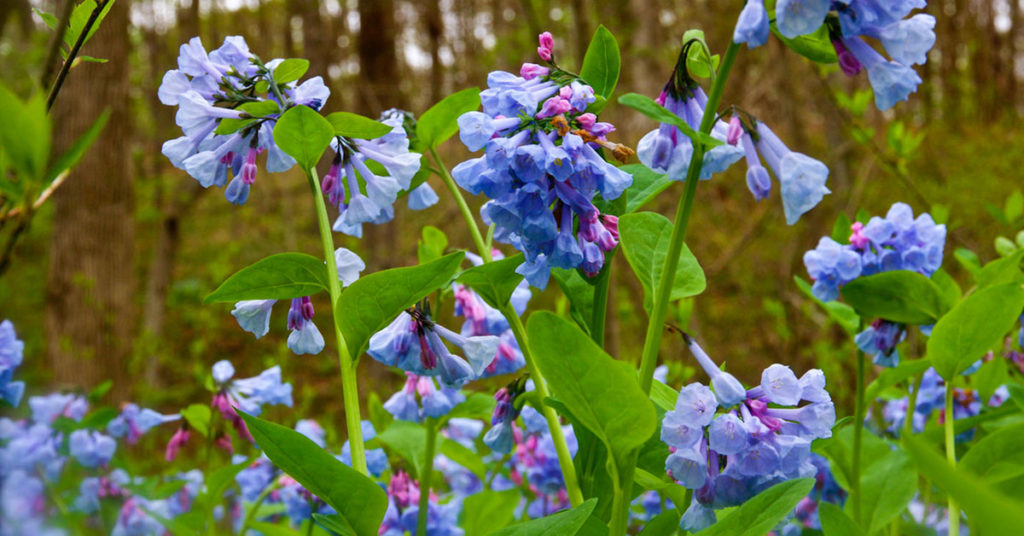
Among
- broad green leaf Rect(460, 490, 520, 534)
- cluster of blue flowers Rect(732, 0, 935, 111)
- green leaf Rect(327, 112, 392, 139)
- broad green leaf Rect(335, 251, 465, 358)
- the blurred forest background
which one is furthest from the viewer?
the blurred forest background

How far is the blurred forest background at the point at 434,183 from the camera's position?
3.62m

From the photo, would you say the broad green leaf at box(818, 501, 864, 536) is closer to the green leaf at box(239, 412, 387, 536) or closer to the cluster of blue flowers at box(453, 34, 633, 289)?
the cluster of blue flowers at box(453, 34, 633, 289)

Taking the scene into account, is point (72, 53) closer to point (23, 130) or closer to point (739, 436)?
point (23, 130)

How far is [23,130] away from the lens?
454mm

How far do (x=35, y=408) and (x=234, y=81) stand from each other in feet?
4.13

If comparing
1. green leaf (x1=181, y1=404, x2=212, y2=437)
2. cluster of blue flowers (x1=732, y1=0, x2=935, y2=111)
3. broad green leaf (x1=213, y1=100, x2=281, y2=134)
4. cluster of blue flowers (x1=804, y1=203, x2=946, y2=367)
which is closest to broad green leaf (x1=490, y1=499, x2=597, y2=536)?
cluster of blue flowers (x1=732, y1=0, x2=935, y2=111)

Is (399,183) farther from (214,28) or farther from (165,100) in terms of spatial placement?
(214,28)

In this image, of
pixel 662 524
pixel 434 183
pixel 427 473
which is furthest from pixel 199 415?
pixel 434 183

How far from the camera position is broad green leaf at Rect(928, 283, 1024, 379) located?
93 centimetres

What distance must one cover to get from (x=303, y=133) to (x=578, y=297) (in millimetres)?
351

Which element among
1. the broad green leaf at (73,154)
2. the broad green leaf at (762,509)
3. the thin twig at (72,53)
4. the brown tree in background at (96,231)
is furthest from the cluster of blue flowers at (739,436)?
the brown tree in background at (96,231)

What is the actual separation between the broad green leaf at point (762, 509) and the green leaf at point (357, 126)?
0.53 meters

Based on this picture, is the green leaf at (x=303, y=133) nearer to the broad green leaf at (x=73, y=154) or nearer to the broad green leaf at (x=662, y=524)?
the broad green leaf at (x=73, y=154)

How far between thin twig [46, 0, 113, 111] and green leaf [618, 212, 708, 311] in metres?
0.57
